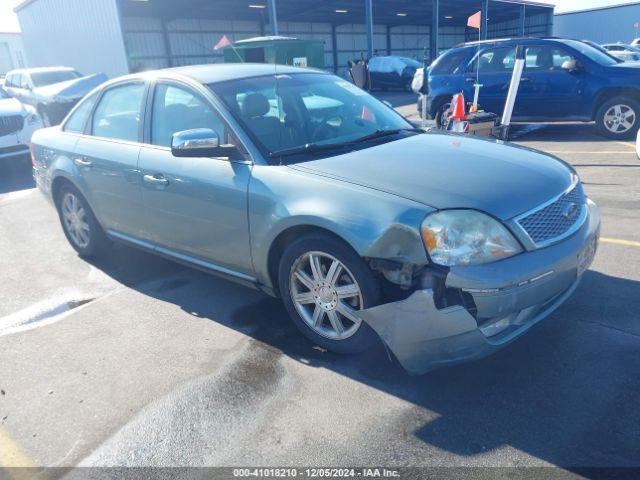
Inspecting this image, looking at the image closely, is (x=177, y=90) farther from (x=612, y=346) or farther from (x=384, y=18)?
(x=384, y=18)

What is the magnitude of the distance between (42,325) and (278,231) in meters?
2.07

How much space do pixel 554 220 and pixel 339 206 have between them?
1.17m

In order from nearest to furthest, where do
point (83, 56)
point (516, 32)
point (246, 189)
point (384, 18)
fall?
point (246, 189) < point (83, 56) < point (384, 18) < point (516, 32)

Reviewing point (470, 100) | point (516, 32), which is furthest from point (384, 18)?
point (470, 100)

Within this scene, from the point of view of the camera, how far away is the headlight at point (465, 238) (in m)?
2.65

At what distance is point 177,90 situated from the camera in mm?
3973

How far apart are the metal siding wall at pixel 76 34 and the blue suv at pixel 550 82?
14.7 metres

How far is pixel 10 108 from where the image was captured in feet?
33.2

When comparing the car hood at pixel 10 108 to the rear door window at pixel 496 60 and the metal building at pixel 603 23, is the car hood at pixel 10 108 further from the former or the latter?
the metal building at pixel 603 23

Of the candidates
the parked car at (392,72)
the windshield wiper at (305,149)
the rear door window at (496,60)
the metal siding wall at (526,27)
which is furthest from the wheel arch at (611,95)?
the metal siding wall at (526,27)

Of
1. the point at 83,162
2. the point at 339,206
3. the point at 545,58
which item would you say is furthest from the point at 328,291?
the point at 545,58

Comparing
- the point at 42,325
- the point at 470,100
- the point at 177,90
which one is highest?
the point at 177,90

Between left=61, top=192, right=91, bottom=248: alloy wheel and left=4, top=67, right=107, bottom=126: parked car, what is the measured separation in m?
10.6

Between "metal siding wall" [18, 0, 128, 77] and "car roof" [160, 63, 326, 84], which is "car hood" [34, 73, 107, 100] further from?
"car roof" [160, 63, 326, 84]
